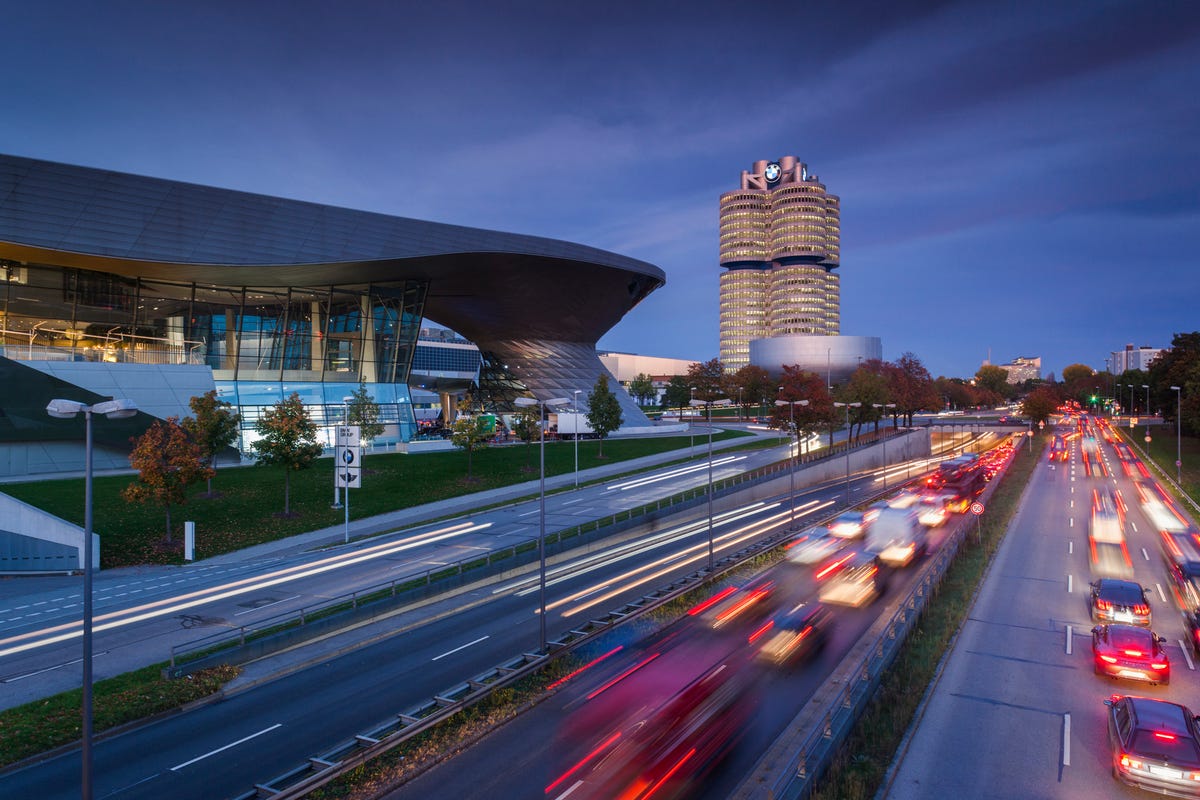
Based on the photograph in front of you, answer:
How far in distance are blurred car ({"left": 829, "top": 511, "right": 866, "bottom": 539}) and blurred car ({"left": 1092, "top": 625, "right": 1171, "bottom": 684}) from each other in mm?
15703

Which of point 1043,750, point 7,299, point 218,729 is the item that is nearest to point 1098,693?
point 1043,750

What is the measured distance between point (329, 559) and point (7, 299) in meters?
39.9

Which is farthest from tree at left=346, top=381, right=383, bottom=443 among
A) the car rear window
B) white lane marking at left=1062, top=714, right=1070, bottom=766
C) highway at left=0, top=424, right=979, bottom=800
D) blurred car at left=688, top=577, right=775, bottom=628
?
the car rear window

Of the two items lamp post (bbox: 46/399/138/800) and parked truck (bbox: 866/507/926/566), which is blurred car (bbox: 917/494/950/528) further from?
lamp post (bbox: 46/399/138/800)

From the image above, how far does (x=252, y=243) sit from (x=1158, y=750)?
57.9 m

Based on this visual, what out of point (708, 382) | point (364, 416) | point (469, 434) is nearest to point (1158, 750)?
point (469, 434)

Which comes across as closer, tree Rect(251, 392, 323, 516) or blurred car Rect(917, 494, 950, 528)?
tree Rect(251, 392, 323, 516)

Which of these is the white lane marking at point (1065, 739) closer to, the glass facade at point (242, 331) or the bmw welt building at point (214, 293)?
the bmw welt building at point (214, 293)

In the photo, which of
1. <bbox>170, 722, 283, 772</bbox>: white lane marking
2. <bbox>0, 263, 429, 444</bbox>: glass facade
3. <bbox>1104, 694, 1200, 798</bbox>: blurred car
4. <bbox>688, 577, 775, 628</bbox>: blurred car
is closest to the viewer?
<bbox>1104, 694, 1200, 798</bbox>: blurred car

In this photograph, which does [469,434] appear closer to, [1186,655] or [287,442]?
[287,442]

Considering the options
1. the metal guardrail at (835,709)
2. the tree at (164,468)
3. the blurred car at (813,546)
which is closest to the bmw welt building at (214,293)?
the tree at (164,468)

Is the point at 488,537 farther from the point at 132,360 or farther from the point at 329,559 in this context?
the point at 132,360

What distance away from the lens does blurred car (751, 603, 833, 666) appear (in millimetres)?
17875

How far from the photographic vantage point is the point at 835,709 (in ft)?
42.3
